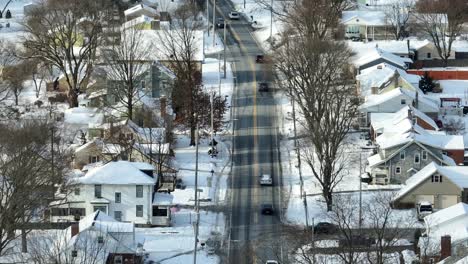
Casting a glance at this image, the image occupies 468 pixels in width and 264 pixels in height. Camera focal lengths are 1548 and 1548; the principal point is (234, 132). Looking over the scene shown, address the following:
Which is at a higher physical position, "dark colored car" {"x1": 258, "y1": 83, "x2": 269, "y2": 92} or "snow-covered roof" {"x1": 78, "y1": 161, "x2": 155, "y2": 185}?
"dark colored car" {"x1": 258, "y1": 83, "x2": 269, "y2": 92}

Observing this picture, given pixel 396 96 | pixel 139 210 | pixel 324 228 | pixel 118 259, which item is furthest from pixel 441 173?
pixel 118 259

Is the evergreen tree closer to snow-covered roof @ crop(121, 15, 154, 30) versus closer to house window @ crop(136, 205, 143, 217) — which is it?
snow-covered roof @ crop(121, 15, 154, 30)

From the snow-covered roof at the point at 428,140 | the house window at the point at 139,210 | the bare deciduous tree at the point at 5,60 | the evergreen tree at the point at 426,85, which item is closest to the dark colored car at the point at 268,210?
the house window at the point at 139,210

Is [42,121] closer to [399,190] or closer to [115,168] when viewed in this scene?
[115,168]

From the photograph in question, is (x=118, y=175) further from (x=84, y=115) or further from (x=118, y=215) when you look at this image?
(x=84, y=115)

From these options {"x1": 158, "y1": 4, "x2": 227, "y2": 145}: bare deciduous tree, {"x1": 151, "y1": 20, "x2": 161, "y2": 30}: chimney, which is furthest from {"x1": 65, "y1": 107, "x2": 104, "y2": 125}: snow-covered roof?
{"x1": 151, "y1": 20, "x2": 161, "y2": 30}: chimney
